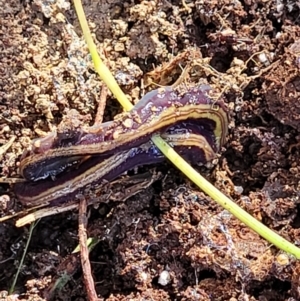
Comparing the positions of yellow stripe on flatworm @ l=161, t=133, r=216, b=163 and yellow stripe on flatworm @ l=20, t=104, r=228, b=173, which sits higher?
yellow stripe on flatworm @ l=20, t=104, r=228, b=173

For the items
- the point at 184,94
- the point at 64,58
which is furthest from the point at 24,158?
the point at 184,94

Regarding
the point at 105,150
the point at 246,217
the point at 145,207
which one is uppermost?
the point at 105,150

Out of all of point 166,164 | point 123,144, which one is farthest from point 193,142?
point 123,144

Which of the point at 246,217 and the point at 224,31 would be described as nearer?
the point at 246,217

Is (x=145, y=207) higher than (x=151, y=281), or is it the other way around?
(x=145, y=207)

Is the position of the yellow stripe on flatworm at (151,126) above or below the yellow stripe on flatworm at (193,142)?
above

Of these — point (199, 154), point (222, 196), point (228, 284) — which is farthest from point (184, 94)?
point (228, 284)

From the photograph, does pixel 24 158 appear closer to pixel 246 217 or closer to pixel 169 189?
pixel 169 189
